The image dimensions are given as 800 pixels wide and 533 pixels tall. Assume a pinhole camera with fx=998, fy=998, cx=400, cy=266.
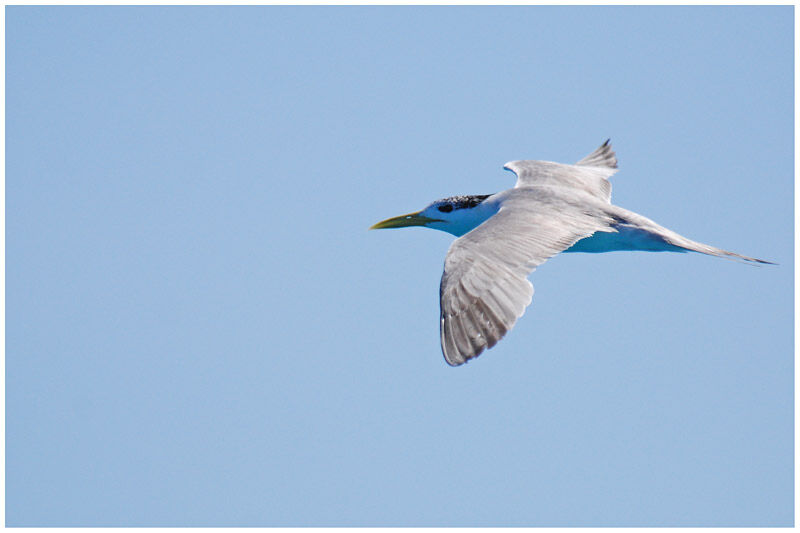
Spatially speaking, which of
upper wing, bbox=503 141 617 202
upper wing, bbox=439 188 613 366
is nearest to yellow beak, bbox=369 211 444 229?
upper wing, bbox=503 141 617 202

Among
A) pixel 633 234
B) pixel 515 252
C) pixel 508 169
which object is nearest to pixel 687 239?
pixel 633 234

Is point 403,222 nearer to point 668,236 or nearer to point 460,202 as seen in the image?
point 460,202

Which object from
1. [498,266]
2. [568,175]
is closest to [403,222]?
[568,175]

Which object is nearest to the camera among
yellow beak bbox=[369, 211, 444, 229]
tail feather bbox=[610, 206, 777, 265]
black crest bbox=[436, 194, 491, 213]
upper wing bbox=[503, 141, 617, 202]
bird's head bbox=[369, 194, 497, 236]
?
tail feather bbox=[610, 206, 777, 265]

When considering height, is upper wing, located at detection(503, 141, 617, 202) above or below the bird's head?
above

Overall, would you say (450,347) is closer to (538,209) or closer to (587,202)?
(538,209)

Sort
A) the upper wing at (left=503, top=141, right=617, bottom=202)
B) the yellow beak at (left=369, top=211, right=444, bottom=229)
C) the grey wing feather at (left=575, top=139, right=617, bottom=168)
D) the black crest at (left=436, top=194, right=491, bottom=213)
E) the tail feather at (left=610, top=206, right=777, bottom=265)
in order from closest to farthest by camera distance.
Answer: the tail feather at (left=610, top=206, right=777, bottom=265)
the black crest at (left=436, top=194, right=491, bottom=213)
the yellow beak at (left=369, top=211, right=444, bottom=229)
the upper wing at (left=503, top=141, right=617, bottom=202)
the grey wing feather at (left=575, top=139, right=617, bottom=168)

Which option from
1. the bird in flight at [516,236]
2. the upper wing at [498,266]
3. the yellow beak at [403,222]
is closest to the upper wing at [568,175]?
the bird in flight at [516,236]

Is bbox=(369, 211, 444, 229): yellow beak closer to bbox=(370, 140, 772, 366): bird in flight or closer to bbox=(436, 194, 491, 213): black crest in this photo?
bbox=(370, 140, 772, 366): bird in flight
